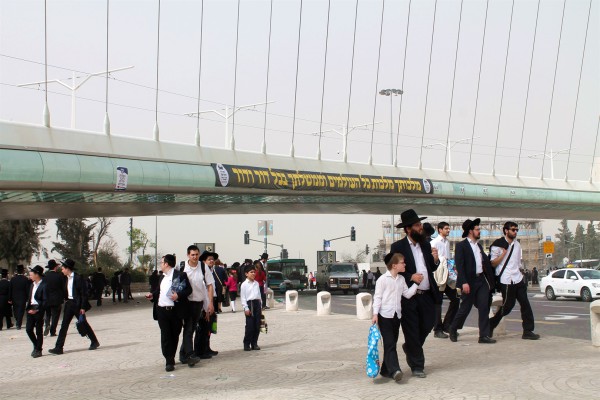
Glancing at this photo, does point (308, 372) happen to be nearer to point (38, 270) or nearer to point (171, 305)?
point (171, 305)

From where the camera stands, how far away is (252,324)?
13180 mm

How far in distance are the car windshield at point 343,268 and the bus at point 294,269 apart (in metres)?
10.9

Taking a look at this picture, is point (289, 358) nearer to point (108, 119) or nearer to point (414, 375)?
point (414, 375)

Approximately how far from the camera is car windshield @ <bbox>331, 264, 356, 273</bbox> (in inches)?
1908

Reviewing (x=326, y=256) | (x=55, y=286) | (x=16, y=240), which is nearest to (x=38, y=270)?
(x=55, y=286)

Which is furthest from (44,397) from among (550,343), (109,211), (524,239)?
(524,239)

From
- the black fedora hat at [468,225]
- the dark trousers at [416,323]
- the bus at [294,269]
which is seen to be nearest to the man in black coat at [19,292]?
the black fedora hat at [468,225]

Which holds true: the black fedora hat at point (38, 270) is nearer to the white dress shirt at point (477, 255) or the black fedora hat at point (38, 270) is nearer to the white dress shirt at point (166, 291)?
the white dress shirt at point (166, 291)

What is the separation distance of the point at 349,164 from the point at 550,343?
1316 inches

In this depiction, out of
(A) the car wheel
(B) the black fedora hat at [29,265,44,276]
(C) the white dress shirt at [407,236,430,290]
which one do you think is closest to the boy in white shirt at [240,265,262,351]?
(C) the white dress shirt at [407,236,430,290]

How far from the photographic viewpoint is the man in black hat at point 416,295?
9.30 metres

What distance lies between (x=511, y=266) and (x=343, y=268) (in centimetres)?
3638

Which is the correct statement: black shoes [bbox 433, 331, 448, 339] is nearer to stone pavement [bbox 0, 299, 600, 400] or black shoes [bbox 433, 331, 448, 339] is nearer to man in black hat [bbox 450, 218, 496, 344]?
stone pavement [bbox 0, 299, 600, 400]

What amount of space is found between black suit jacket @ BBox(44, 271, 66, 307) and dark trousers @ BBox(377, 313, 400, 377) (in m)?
7.41
